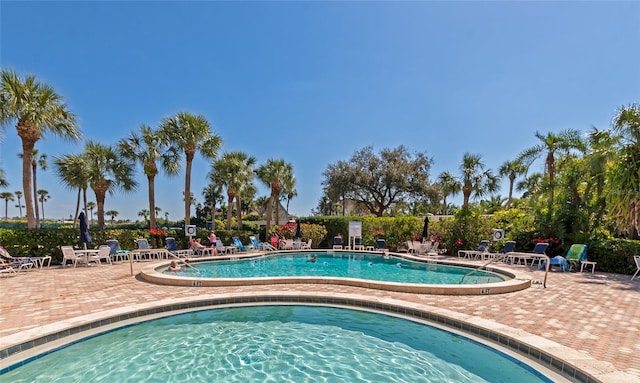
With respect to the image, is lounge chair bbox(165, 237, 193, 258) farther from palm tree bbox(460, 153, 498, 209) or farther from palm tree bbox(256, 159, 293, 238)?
palm tree bbox(460, 153, 498, 209)

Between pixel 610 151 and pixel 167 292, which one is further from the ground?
pixel 610 151

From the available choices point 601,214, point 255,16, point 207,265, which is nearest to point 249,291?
point 207,265

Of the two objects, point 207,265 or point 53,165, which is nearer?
point 207,265

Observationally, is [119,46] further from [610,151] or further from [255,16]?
[610,151]

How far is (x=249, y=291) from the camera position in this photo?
7.97 metres

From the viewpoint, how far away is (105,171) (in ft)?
58.8

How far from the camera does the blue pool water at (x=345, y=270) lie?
36.8 feet

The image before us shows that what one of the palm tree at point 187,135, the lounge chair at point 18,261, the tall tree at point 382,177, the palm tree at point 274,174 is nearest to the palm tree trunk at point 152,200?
the palm tree at point 187,135

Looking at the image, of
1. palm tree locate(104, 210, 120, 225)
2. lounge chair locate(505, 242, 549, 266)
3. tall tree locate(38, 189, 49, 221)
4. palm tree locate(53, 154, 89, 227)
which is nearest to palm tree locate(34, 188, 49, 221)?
tall tree locate(38, 189, 49, 221)

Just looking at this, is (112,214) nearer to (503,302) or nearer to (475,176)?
(475,176)

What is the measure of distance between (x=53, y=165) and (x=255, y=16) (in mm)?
14804

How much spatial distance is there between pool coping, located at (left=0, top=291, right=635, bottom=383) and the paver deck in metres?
0.28

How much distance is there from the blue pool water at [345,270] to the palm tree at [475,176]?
7.60 meters

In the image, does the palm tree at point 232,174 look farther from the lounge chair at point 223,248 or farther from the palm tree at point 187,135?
the lounge chair at point 223,248
